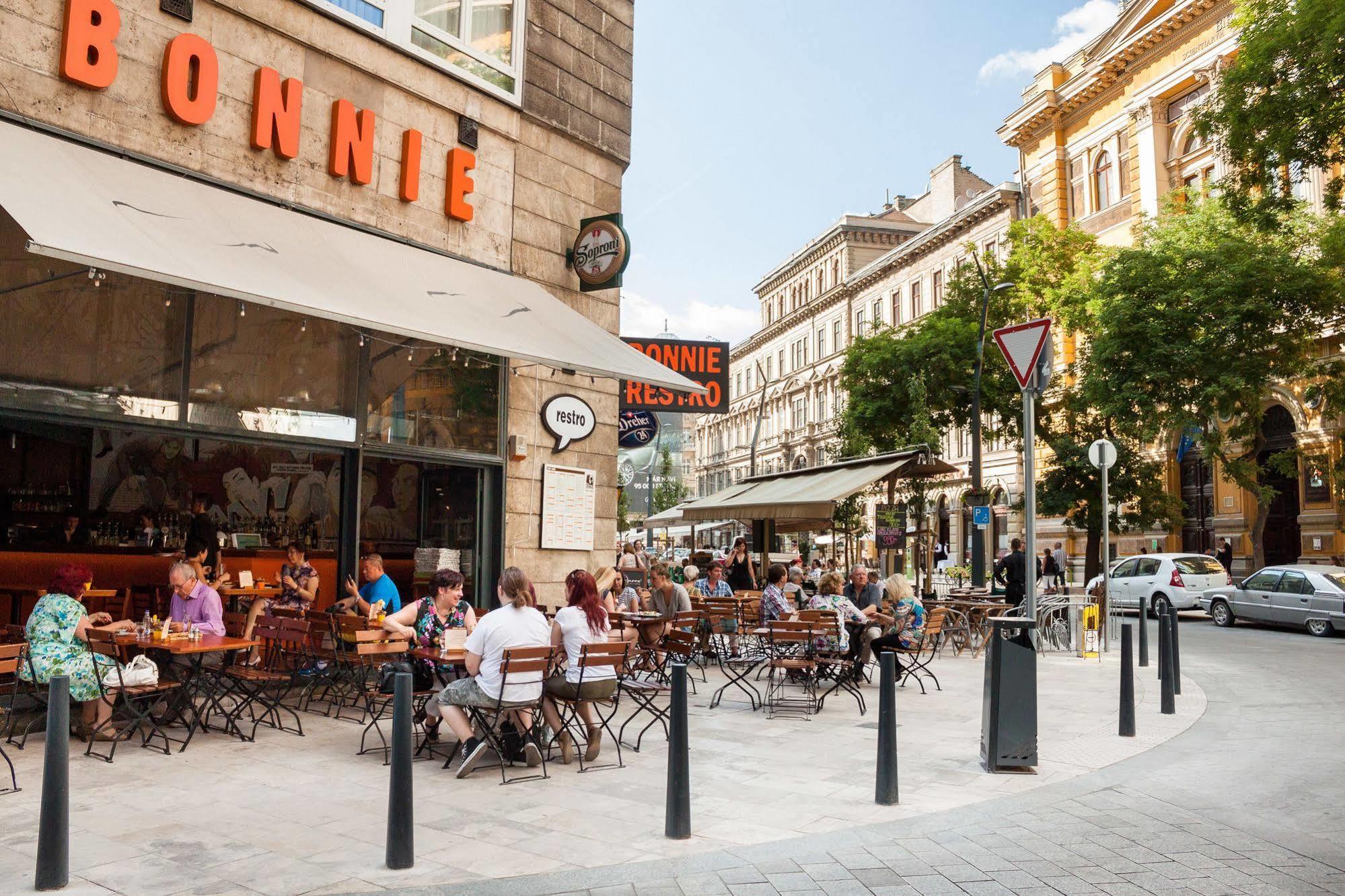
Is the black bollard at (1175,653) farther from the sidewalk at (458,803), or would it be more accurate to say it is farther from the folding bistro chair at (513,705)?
the folding bistro chair at (513,705)

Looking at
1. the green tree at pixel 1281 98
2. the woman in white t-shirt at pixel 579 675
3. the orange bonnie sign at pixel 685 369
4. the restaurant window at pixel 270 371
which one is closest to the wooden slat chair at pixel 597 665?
the woman in white t-shirt at pixel 579 675

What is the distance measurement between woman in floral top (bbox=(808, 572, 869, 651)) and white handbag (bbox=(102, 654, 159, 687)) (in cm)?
584

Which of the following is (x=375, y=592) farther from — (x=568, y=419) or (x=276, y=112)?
(x=276, y=112)

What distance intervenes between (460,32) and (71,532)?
22.8 feet

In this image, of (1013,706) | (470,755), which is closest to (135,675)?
(470,755)

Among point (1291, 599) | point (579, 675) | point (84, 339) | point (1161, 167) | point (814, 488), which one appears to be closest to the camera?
point (579, 675)

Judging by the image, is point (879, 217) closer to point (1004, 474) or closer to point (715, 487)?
point (1004, 474)

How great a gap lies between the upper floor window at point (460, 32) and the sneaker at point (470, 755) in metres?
6.85

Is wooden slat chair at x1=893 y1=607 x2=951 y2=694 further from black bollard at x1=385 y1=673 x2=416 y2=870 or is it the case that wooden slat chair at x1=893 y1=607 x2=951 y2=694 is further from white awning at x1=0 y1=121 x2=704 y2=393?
black bollard at x1=385 y1=673 x2=416 y2=870

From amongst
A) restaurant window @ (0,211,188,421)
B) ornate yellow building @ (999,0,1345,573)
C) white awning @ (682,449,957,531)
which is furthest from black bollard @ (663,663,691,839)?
ornate yellow building @ (999,0,1345,573)

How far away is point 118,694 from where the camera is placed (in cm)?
805

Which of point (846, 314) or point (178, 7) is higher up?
point (846, 314)

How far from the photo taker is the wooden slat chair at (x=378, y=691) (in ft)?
24.6

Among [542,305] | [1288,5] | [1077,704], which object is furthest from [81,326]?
[1288,5]
